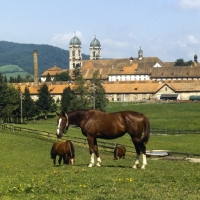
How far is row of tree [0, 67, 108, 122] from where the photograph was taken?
85500 millimetres

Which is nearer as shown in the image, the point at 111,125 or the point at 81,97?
the point at 111,125

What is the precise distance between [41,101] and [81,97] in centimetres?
780

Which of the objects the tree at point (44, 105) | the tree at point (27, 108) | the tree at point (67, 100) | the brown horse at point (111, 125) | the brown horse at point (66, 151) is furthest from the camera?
the tree at point (67, 100)

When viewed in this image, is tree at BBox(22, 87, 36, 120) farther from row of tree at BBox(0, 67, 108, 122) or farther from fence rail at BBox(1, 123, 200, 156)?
fence rail at BBox(1, 123, 200, 156)

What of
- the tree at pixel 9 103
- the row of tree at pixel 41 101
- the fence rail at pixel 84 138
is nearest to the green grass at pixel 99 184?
the fence rail at pixel 84 138

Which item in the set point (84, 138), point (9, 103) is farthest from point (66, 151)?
point (9, 103)

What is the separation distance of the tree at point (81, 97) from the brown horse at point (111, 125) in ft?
246

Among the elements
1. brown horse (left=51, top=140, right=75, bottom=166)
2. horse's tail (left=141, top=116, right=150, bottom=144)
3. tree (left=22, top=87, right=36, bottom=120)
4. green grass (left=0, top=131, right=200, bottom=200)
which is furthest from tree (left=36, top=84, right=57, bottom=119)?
green grass (left=0, top=131, right=200, bottom=200)

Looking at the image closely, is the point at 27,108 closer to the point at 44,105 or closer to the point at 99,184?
the point at 44,105

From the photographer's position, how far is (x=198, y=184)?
1291 centimetres

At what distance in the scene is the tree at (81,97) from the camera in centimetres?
9394

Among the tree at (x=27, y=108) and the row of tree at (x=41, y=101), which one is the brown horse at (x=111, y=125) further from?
the tree at (x=27, y=108)

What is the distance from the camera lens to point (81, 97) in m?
98.2

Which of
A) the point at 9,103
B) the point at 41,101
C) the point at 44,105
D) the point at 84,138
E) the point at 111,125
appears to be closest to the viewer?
the point at 111,125
